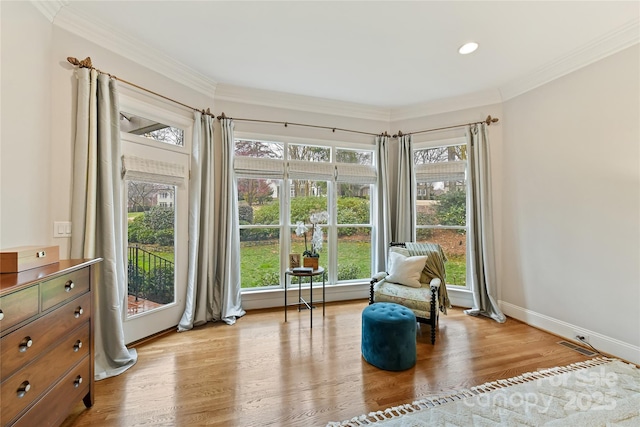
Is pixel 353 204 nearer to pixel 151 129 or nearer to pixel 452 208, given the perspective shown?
pixel 452 208

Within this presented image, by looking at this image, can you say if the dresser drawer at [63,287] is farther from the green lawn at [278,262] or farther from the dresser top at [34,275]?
the green lawn at [278,262]

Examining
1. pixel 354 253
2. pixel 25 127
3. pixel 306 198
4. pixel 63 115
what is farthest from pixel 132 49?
pixel 354 253

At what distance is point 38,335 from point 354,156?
388 cm

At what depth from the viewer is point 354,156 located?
440 centimetres

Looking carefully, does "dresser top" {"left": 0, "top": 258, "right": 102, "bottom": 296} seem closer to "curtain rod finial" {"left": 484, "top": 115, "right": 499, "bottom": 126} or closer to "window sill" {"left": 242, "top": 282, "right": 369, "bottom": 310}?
"window sill" {"left": 242, "top": 282, "right": 369, "bottom": 310}

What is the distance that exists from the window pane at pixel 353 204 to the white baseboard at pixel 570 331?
2.19m

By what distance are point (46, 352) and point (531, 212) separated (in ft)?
14.6

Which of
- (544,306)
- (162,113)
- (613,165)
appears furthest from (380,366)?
(162,113)

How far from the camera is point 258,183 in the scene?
388 centimetres

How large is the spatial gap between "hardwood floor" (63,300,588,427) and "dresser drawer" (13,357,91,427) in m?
0.19

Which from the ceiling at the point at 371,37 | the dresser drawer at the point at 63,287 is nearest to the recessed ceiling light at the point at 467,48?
the ceiling at the point at 371,37

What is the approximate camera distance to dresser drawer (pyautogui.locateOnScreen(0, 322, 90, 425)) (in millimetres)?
1245

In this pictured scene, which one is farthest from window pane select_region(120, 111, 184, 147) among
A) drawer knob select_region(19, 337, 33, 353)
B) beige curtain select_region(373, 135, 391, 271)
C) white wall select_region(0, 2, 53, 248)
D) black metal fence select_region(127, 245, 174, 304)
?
beige curtain select_region(373, 135, 391, 271)

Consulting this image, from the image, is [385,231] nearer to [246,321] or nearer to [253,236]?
[253,236]
